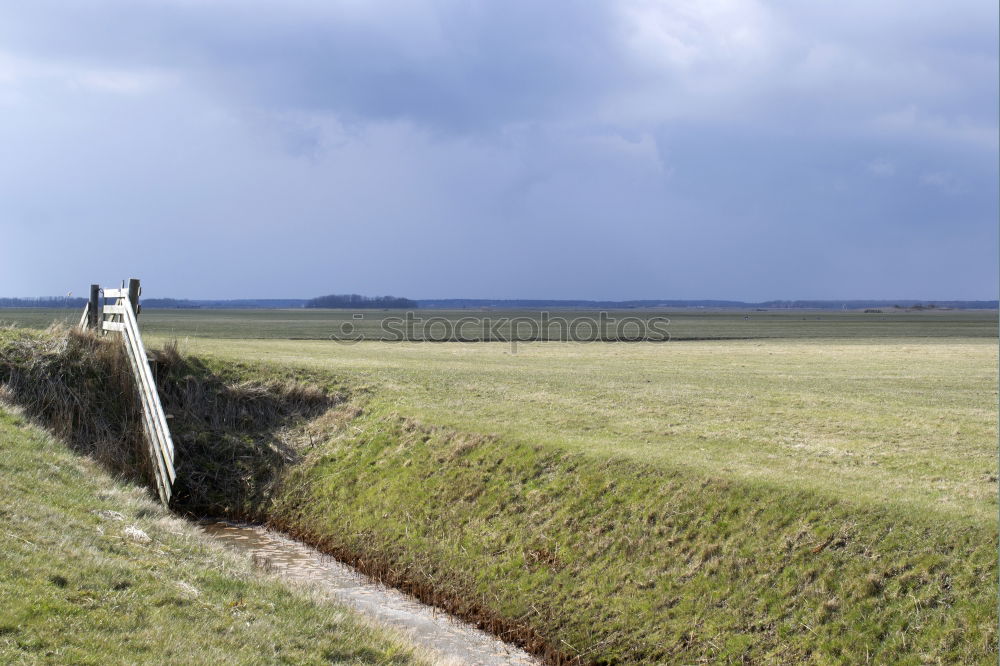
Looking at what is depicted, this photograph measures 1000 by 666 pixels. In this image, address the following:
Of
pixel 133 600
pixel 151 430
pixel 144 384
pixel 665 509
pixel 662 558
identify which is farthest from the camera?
pixel 144 384

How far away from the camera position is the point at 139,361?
22000 millimetres

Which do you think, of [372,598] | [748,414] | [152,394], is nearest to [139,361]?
[152,394]

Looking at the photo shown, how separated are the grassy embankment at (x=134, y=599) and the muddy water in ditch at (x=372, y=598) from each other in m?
2.02

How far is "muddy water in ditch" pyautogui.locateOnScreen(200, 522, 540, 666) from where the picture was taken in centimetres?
1259

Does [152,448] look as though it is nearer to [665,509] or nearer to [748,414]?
[665,509]

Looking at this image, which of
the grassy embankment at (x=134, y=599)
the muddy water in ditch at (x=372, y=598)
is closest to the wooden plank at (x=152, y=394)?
the muddy water in ditch at (x=372, y=598)

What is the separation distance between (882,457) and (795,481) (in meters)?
3.42

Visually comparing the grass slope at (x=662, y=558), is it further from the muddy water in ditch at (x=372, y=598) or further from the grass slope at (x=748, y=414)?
the grass slope at (x=748, y=414)

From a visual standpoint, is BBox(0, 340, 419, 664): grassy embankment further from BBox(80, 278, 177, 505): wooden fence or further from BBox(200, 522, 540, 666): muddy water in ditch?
BBox(80, 278, 177, 505): wooden fence

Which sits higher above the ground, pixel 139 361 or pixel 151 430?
pixel 139 361

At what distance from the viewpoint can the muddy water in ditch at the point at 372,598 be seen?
12.6m

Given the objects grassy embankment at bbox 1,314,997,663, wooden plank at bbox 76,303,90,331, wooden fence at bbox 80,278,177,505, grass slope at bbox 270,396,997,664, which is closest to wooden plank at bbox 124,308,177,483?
wooden fence at bbox 80,278,177,505

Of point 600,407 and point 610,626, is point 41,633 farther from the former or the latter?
point 600,407

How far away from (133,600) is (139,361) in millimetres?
14477
